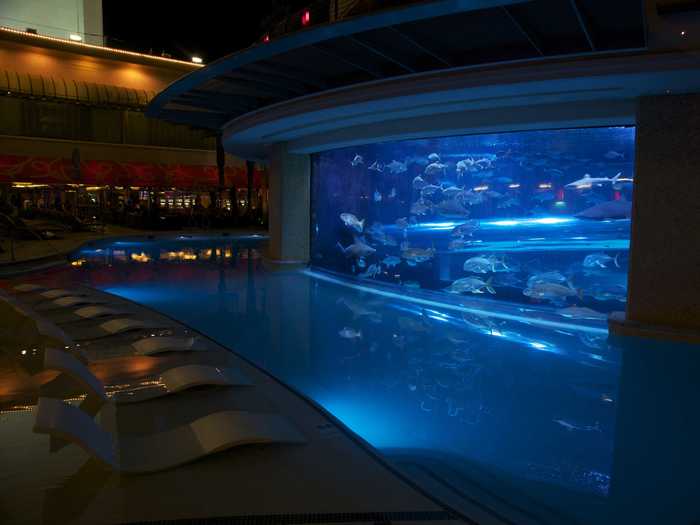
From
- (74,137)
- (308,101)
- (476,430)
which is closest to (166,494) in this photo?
(476,430)

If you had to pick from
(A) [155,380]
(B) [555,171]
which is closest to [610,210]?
(B) [555,171]

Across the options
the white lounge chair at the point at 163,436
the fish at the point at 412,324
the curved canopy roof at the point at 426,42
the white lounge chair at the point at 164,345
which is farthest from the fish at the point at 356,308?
the white lounge chair at the point at 163,436

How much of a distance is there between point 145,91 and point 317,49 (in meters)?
35.0

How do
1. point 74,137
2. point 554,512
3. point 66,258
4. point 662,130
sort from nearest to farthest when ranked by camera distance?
1. point 554,512
2. point 662,130
3. point 66,258
4. point 74,137

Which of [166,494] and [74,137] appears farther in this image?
[74,137]

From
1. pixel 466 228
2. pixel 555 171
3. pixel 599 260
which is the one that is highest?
pixel 555 171

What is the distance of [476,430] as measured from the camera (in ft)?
17.3

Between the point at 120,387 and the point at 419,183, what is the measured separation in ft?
33.5

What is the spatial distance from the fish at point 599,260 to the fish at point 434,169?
13.5ft

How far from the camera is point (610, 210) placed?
34.9 feet

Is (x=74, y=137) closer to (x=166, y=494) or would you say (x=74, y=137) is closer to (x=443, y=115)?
(x=443, y=115)

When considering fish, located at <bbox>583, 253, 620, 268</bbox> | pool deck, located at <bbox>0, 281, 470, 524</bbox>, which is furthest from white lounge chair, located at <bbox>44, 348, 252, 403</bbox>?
fish, located at <bbox>583, 253, 620, 268</bbox>

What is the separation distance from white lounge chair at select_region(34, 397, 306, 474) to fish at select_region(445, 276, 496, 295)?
328 inches

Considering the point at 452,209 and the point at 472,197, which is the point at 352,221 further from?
the point at 472,197
